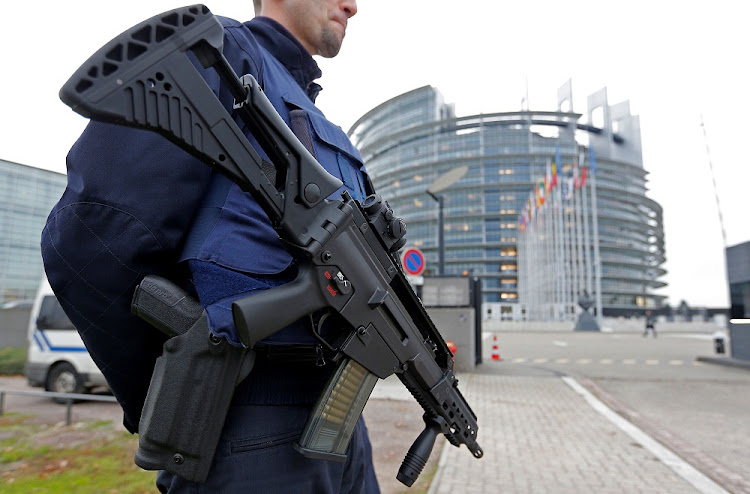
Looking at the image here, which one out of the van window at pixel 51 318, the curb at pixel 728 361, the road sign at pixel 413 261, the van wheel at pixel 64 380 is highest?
the road sign at pixel 413 261

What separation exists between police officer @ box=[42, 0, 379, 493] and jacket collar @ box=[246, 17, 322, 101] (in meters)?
0.13

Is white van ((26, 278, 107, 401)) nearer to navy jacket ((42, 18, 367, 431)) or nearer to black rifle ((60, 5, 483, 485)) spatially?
navy jacket ((42, 18, 367, 431))

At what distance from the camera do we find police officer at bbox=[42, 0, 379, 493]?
1085 mm

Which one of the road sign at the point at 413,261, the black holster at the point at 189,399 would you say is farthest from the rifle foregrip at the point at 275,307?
the road sign at the point at 413,261

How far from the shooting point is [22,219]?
9.65 m

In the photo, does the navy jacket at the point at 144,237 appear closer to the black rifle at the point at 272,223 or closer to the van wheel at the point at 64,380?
the black rifle at the point at 272,223

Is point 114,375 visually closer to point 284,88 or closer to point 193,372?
point 193,372

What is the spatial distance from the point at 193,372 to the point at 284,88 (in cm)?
88

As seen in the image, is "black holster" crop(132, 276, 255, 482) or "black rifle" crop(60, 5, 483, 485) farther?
"black holster" crop(132, 276, 255, 482)

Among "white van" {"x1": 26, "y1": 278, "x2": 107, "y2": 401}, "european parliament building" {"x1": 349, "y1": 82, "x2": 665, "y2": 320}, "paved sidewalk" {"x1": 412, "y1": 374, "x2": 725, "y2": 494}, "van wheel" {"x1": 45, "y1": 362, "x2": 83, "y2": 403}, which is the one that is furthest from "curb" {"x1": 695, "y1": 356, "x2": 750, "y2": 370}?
"european parliament building" {"x1": 349, "y1": 82, "x2": 665, "y2": 320}

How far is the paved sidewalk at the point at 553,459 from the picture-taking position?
4.01 metres

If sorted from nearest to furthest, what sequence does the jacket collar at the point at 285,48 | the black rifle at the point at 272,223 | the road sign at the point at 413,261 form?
the black rifle at the point at 272,223, the jacket collar at the point at 285,48, the road sign at the point at 413,261

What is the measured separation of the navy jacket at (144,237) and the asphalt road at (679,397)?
5.09 metres

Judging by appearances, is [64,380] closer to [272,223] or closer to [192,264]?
[192,264]
